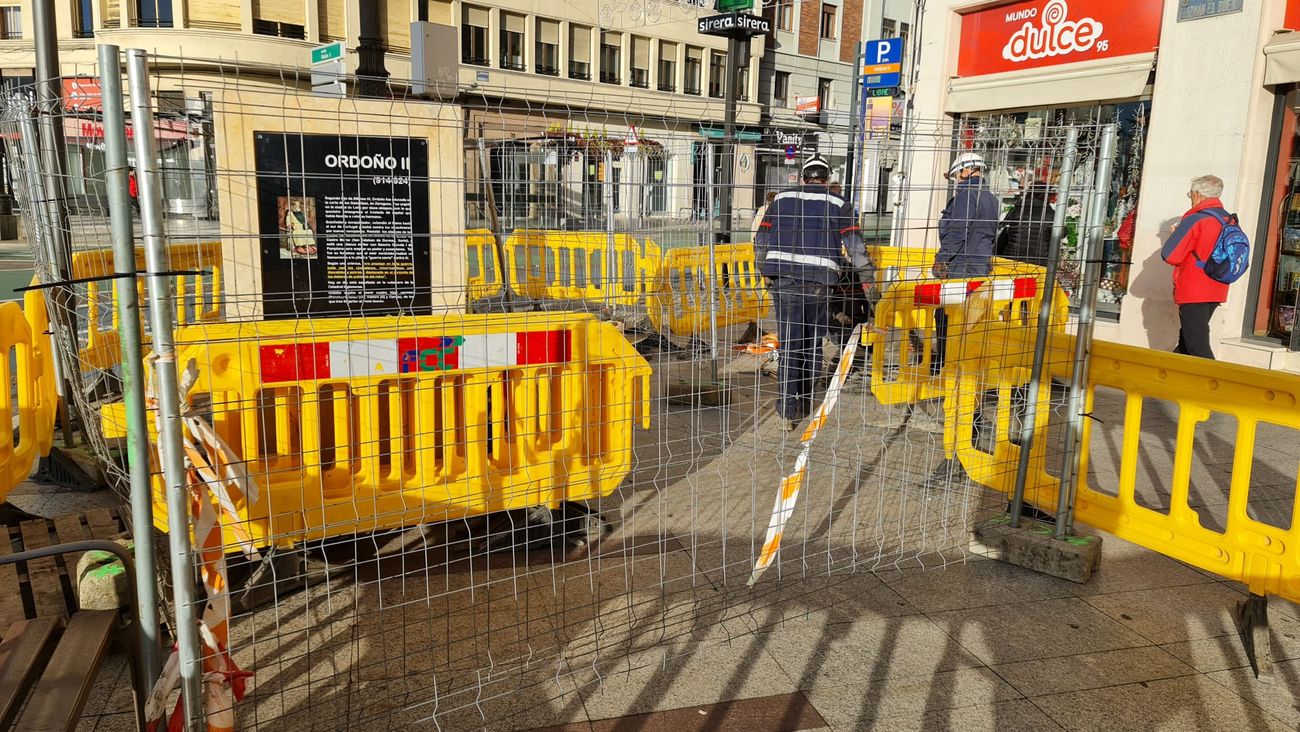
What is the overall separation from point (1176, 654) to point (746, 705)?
73.0 inches

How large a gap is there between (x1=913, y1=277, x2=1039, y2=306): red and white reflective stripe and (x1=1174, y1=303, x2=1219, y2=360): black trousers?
83.3 inches

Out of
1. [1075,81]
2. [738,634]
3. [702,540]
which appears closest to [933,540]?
[702,540]

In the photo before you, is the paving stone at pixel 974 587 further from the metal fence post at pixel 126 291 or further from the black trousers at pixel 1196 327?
the black trousers at pixel 1196 327

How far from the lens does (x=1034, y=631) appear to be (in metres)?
4.10

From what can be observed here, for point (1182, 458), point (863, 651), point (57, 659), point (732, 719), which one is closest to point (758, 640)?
point (863, 651)

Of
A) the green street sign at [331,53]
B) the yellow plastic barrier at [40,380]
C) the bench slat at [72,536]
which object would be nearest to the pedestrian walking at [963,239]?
the bench slat at [72,536]

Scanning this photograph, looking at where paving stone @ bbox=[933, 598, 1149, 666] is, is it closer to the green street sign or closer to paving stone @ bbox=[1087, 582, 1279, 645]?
paving stone @ bbox=[1087, 582, 1279, 645]

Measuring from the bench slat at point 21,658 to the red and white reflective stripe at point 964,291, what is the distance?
5125mm

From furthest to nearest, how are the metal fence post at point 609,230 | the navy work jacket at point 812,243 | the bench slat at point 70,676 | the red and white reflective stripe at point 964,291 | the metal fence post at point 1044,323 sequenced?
the navy work jacket at point 812,243 → the red and white reflective stripe at point 964,291 → the metal fence post at point 609,230 → the metal fence post at point 1044,323 → the bench slat at point 70,676

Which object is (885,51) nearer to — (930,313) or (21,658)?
(930,313)

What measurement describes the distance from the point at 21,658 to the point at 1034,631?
3639mm

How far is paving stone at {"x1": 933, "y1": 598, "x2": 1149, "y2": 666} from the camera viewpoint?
3.93 m

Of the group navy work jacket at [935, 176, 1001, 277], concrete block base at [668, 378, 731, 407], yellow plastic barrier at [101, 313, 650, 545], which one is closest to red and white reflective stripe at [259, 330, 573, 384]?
yellow plastic barrier at [101, 313, 650, 545]

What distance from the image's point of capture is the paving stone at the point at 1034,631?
3.93m
